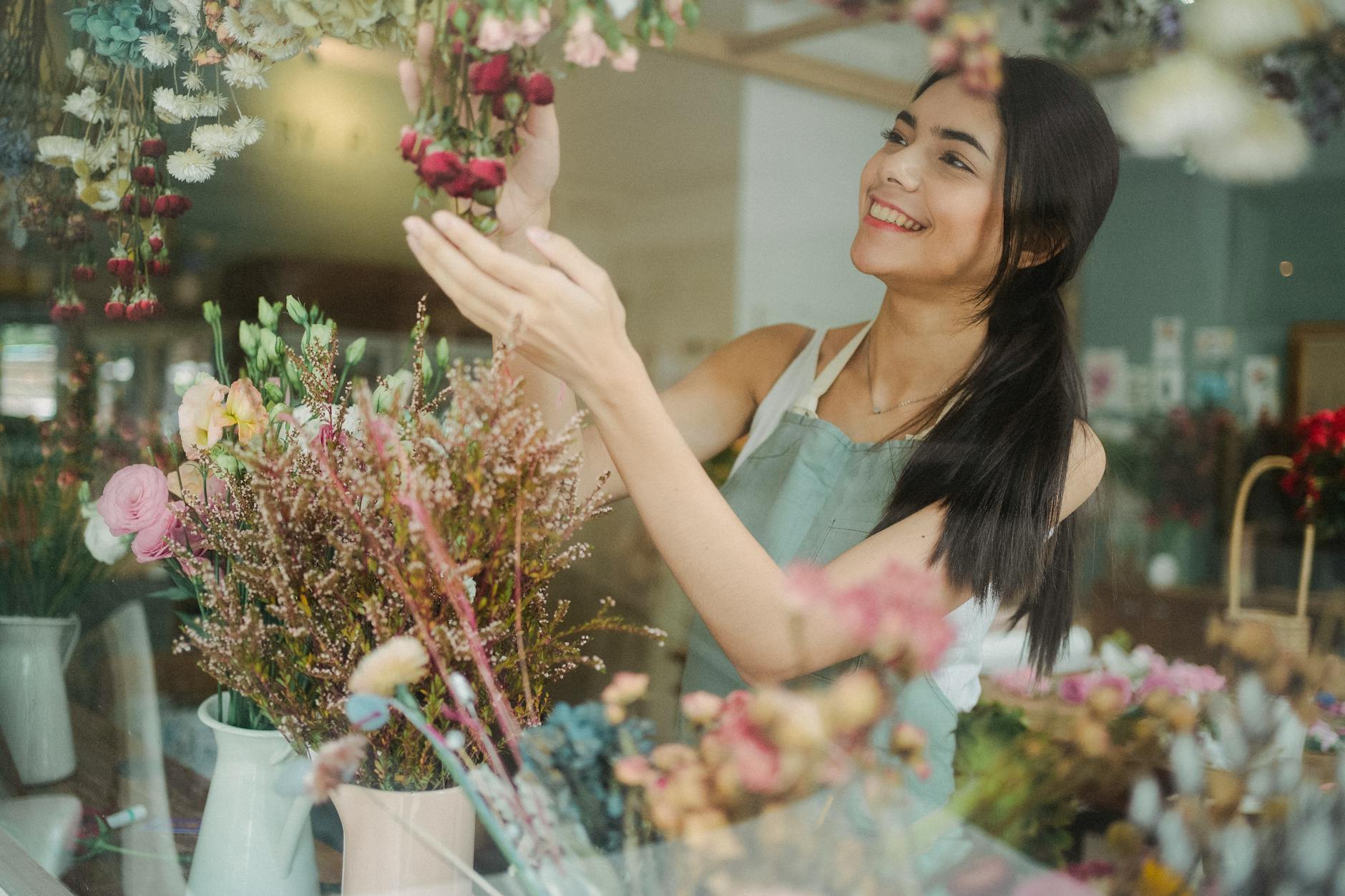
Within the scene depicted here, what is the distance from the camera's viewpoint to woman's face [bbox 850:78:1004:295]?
0.81 metres

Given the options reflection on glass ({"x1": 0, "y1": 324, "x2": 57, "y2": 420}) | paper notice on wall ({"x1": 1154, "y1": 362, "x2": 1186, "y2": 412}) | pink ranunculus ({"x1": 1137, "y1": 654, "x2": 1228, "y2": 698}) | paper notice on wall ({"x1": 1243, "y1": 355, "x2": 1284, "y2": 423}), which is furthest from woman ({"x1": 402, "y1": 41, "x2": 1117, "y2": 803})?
reflection on glass ({"x1": 0, "y1": 324, "x2": 57, "y2": 420})

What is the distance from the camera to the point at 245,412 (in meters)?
0.92

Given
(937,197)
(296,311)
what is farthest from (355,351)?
(937,197)

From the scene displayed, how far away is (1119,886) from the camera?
635 mm

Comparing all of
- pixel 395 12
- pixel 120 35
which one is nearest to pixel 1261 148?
pixel 395 12

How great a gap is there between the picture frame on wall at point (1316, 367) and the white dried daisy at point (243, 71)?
104 centimetres

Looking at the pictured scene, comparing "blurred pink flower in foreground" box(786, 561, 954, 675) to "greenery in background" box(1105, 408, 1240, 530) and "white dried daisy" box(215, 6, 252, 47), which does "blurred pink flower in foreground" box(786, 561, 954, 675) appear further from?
"white dried daisy" box(215, 6, 252, 47)

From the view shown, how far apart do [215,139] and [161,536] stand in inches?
17.7

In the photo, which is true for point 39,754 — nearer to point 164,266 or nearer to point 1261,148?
point 164,266

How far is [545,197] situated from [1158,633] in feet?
2.00

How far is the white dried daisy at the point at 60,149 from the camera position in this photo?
4.31ft

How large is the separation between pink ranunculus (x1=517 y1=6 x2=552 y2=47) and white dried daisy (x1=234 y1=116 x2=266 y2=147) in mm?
542

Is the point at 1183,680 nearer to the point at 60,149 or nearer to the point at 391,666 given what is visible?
the point at 391,666

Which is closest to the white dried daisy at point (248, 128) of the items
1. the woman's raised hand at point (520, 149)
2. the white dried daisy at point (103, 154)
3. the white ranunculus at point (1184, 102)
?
the white dried daisy at point (103, 154)
